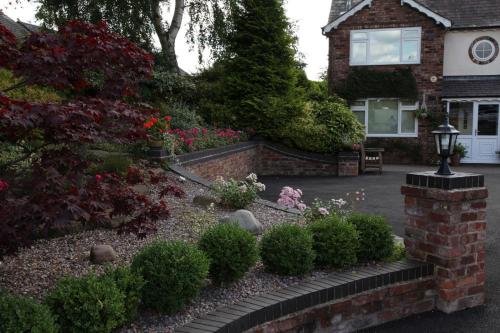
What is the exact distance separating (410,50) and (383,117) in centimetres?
270

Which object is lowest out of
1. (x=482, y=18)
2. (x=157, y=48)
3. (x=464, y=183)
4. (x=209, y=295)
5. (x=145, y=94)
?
(x=209, y=295)

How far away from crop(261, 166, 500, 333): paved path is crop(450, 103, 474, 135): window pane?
208cm

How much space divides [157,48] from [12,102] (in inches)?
599

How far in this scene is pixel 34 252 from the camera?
4.36 m

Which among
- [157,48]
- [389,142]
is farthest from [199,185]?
[389,142]

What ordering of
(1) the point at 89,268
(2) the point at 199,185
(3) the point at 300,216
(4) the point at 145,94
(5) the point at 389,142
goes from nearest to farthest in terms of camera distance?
(1) the point at 89,268 → (3) the point at 300,216 → (2) the point at 199,185 → (4) the point at 145,94 → (5) the point at 389,142

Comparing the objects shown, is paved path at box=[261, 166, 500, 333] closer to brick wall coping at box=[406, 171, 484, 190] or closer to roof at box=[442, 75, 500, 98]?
brick wall coping at box=[406, 171, 484, 190]

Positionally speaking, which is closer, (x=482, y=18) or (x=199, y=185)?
(x=199, y=185)

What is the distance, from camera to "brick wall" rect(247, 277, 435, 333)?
3.54 m

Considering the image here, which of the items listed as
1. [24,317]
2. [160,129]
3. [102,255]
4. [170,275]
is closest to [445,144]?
[170,275]

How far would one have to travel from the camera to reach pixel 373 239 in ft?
14.3

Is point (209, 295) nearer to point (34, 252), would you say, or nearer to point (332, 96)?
point (34, 252)

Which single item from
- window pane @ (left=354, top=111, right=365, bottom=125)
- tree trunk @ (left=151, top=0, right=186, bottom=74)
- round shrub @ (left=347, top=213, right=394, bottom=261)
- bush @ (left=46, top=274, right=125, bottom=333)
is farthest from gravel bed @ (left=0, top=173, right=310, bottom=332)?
window pane @ (left=354, top=111, right=365, bottom=125)

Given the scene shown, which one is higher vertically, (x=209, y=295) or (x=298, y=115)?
(x=298, y=115)
